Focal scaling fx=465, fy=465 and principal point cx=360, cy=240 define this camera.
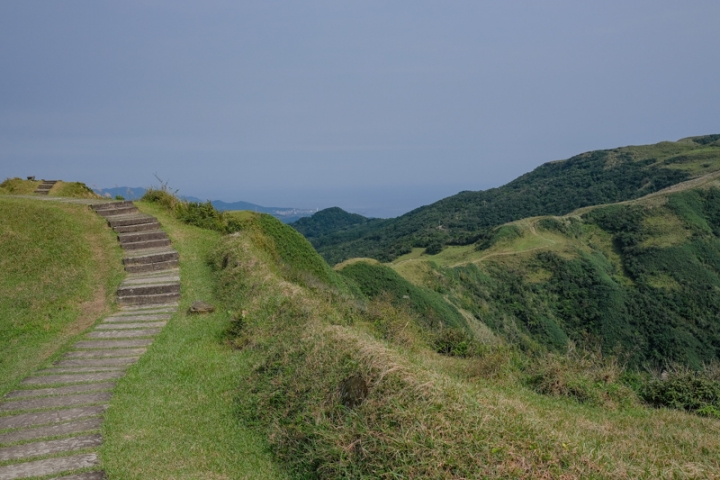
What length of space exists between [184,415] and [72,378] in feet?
5.91

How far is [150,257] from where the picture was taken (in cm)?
1006

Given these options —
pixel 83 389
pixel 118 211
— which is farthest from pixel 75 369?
pixel 118 211

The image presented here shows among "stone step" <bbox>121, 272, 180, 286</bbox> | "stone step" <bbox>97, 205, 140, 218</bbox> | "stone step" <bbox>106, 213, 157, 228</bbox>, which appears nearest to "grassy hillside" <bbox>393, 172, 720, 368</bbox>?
"stone step" <bbox>97, 205, 140, 218</bbox>

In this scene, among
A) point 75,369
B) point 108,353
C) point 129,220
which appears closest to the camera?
point 75,369

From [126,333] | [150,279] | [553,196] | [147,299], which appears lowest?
[126,333]

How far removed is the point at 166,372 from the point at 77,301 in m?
3.44

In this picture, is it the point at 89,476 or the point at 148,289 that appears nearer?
the point at 89,476

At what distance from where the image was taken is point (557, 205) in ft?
363

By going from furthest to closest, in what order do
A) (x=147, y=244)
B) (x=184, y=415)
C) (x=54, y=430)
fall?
(x=147, y=244) < (x=184, y=415) < (x=54, y=430)

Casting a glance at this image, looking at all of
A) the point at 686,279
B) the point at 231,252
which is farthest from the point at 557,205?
the point at 231,252

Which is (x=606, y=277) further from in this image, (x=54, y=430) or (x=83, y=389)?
(x=54, y=430)

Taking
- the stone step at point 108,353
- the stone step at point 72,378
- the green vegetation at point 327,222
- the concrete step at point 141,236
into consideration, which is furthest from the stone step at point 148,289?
the green vegetation at point 327,222

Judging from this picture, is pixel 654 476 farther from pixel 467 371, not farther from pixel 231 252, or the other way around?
pixel 231 252

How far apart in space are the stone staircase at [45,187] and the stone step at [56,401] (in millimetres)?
13615
